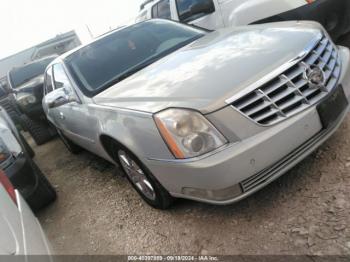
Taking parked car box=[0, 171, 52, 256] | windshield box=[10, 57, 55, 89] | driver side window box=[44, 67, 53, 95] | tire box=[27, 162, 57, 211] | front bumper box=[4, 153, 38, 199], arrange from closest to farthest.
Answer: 1. parked car box=[0, 171, 52, 256]
2. front bumper box=[4, 153, 38, 199]
3. tire box=[27, 162, 57, 211]
4. driver side window box=[44, 67, 53, 95]
5. windshield box=[10, 57, 55, 89]

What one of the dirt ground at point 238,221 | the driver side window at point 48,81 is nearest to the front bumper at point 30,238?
the dirt ground at point 238,221

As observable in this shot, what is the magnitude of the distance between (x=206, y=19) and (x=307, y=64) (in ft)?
10.7

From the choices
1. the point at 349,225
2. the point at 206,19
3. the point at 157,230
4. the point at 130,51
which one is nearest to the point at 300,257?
the point at 349,225

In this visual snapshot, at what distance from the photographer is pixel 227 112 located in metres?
1.96

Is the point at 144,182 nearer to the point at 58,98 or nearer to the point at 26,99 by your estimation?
the point at 58,98

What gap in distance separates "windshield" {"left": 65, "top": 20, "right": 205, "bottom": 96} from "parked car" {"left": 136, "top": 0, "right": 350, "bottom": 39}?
1167 mm

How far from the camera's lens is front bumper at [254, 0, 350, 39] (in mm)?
4004

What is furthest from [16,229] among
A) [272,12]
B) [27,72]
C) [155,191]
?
[27,72]

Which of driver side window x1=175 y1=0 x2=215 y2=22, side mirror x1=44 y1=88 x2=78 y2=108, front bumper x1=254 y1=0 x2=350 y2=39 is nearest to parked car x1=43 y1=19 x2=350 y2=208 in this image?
side mirror x1=44 y1=88 x2=78 y2=108

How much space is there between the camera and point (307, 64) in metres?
2.18

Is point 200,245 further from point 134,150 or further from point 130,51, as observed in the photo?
point 130,51

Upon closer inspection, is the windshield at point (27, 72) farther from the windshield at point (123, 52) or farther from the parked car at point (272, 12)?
the windshield at point (123, 52)

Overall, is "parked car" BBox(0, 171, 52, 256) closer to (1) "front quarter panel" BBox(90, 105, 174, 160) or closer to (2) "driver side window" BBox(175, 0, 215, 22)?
(1) "front quarter panel" BBox(90, 105, 174, 160)

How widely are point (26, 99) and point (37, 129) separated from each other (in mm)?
854
